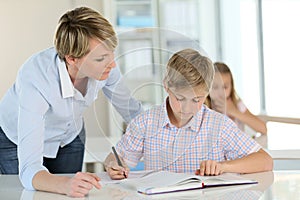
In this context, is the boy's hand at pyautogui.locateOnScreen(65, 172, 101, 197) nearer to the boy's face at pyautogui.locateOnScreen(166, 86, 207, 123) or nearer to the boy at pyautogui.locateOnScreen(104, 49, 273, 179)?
the boy at pyautogui.locateOnScreen(104, 49, 273, 179)

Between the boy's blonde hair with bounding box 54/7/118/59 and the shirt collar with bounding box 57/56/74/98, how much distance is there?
3 cm

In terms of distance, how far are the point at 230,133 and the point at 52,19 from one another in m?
3.25

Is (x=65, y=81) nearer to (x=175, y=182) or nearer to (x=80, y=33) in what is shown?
(x=80, y=33)

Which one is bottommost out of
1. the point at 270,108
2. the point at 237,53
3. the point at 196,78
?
the point at 270,108

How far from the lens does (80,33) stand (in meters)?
1.67

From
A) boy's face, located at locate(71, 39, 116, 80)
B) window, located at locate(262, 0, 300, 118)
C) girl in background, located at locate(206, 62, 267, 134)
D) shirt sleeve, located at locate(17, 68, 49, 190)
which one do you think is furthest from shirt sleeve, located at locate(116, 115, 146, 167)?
window, located at locate(262, 0, 300, 118)

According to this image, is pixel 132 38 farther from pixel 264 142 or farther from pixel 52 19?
pixel 52 19

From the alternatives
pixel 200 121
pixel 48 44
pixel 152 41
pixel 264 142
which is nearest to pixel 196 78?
pixel 200 121

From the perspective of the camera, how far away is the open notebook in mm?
1493

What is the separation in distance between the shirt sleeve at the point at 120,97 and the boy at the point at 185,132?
3cm

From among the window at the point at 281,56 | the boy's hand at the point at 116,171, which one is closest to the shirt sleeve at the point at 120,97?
the boy's hand at the point at 116,171

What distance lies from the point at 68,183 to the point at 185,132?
0.48m

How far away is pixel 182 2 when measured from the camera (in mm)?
5223

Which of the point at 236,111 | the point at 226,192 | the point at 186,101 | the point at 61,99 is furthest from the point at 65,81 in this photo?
the point at 236,111
